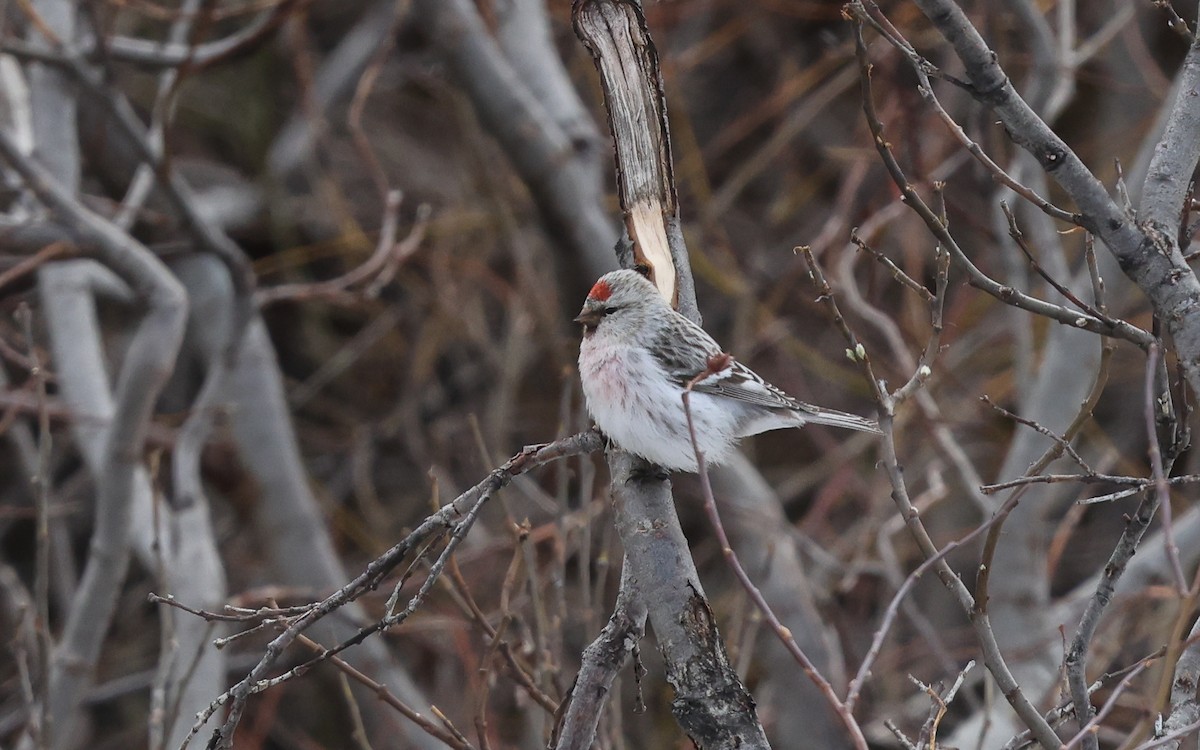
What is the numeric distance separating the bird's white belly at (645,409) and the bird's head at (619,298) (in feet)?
0.27

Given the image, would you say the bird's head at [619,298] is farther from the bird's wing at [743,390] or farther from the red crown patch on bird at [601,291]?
the bird's wing at [743,390]

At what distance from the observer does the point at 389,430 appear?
804cm

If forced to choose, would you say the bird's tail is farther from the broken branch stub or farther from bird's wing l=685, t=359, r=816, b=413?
the broken branch stub

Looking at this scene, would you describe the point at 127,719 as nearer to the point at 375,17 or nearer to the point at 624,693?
the point at 624,693

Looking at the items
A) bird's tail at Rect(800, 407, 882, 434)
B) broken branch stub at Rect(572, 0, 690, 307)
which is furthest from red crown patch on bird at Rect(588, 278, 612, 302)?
bird's tail at Rect(800, 407, 882, 434)

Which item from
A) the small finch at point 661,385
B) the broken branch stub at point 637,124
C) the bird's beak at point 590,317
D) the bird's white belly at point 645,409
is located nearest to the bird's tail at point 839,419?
the small finch at point 661,385

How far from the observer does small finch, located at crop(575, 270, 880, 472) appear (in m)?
3.14

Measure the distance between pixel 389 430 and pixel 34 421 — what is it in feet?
7.16

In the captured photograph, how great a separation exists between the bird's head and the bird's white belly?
0.08m

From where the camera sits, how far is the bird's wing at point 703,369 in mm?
3463

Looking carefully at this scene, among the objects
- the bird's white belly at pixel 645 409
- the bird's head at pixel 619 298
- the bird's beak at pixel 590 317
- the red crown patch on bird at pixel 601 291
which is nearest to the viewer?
the bird's white belly at pixel 645 409

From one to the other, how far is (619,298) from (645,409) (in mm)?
451

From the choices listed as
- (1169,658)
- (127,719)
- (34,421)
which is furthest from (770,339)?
(1169,658)

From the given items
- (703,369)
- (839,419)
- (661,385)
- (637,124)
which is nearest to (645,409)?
(661,385)
